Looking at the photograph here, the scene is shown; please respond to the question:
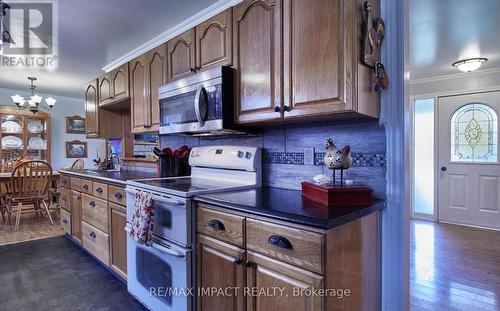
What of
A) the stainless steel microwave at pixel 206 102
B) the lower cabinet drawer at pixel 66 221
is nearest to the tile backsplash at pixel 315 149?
the stainless steel microwave at pixel 206 102

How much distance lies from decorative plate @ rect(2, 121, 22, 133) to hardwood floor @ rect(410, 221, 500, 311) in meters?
6.76

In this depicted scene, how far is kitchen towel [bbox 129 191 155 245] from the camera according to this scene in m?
1.68

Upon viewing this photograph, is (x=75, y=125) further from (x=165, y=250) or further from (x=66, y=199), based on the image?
(x=165, y=250)

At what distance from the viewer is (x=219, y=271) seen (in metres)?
1.36

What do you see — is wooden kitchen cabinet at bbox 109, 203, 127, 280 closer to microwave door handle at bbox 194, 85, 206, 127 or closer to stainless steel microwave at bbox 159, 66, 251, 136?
stainless steel microwave at bbox 159, 66, 251, 136

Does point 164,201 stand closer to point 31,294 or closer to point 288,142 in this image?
point 288,142

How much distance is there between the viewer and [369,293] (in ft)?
4.17

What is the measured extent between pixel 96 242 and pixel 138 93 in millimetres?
1450

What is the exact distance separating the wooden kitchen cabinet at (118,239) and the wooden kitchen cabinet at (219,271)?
97 cm

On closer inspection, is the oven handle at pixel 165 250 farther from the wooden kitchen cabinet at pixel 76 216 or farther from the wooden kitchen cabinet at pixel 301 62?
the wooden kitchen cabinet at pixel 76 216

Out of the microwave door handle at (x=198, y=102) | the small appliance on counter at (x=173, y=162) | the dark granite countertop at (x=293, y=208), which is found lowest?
the dark granite countertop at (x=293, y=208)

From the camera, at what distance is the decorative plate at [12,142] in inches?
207

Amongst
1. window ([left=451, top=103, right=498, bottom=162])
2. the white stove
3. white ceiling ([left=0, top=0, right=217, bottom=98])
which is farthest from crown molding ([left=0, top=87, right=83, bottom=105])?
window ([left=451, top=103, right=498, bottom=162])

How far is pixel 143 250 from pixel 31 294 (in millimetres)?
1067
